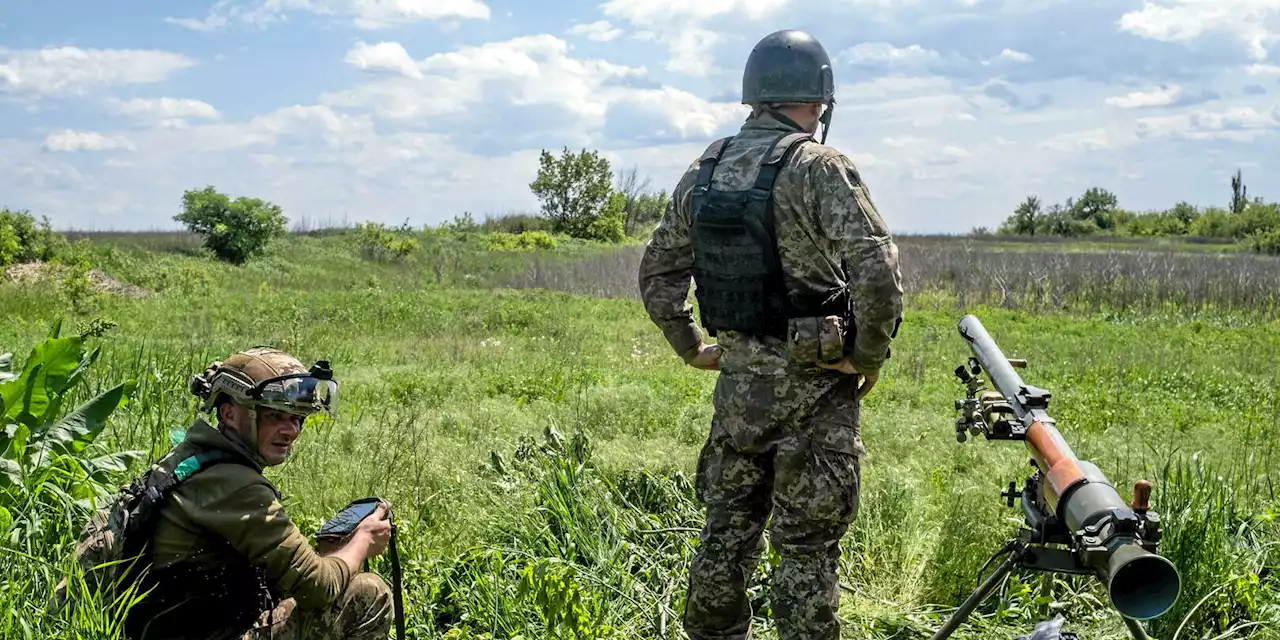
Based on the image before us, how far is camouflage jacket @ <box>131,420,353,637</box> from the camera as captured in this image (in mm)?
2539

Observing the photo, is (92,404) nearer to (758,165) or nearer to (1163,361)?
(758,165)

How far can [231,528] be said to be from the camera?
8.33 ft

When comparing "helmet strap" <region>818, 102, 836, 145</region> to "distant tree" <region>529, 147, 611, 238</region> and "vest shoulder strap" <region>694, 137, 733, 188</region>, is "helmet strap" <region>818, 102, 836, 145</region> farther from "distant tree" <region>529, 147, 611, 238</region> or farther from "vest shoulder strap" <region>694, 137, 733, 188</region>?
"distant tree" <region>529, 147, 611, 238</region>

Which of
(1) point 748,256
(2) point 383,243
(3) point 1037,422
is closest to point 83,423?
(1) point 748,256

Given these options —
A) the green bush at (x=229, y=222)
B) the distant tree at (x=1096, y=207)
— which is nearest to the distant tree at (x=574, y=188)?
the green bush at (x=229, y=222)

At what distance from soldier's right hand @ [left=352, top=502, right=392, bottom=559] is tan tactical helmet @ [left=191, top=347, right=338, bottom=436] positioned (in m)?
0.45

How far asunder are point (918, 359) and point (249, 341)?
780 centimetres

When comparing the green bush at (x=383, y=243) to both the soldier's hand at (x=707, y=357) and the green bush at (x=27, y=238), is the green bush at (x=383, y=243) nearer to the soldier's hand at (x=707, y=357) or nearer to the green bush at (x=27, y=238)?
the green bush at (x=27, y=238)

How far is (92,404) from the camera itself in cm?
375

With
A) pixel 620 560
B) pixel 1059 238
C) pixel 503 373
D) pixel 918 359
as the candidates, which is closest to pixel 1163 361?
pixel 918 359

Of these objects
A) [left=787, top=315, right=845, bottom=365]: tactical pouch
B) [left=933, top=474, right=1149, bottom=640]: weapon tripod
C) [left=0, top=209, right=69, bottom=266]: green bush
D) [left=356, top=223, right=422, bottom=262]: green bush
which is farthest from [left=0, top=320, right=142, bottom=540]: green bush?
[left=356, top=223, right=422, bottom=262]: green bush

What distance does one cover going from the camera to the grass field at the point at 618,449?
3.54 meters

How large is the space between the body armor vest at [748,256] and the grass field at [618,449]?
0.98 m

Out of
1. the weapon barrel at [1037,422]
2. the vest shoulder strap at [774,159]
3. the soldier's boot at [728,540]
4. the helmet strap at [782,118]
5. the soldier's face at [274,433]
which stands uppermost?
the helmet strap at [782,118]
